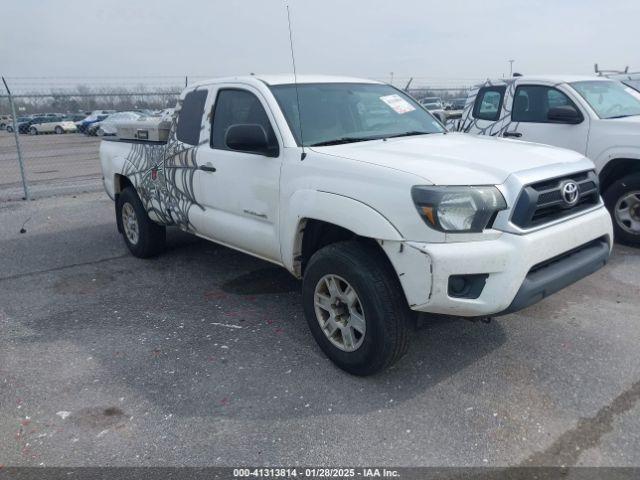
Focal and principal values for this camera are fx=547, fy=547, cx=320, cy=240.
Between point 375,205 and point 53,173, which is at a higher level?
point 375,205

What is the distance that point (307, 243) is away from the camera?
381cm

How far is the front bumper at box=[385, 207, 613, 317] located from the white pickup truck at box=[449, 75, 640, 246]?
11.4 feet

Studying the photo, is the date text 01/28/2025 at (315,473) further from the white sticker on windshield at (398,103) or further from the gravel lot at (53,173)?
the gravel lot at (53,173)

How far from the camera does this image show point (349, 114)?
14.0ft

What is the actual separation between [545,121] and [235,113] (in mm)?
4033

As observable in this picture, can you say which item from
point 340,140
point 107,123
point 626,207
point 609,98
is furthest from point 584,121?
point 107,123

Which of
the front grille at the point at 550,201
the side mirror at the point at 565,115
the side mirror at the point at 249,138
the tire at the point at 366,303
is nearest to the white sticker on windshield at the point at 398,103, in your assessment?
the side mirror at the point at 249,138

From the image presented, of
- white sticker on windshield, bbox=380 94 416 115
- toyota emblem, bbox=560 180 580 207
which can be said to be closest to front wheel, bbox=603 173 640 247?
white sticker on windshield, bbox=380 94 416 115

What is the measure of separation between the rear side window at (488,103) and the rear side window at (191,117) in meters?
4.06

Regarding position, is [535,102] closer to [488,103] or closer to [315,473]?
[488,103]

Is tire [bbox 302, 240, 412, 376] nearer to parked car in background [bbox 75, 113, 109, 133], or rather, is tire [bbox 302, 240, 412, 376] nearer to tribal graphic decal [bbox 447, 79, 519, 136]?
tribal graphic decal [bbox 447, 79, 519, 136]

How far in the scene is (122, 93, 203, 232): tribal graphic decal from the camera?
4.93 metres

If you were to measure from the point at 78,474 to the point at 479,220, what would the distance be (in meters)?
2.42

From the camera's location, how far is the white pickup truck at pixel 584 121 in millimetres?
5945
